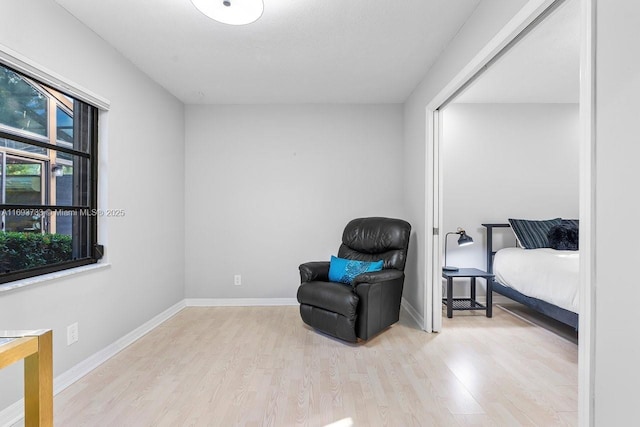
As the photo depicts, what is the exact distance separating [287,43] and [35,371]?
8.43ft

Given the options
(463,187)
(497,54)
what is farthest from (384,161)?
(497,54)

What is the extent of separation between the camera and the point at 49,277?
2.14 m

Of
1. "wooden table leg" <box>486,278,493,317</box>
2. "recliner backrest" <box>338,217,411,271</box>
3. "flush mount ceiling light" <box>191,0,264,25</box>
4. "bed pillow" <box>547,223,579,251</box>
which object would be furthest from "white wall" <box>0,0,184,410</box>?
"bed pillow" <box>547,223,579,251</box>

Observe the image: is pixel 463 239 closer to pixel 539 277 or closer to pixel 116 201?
pixel 539 277

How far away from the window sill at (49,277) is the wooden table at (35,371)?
1078mm

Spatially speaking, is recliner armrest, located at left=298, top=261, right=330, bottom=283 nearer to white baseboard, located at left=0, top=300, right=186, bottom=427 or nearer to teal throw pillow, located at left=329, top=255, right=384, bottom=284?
teal throw pillow, located at left=329, top=255, right=384, bottom=284

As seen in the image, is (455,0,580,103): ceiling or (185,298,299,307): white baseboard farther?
(185,298,299,307): white baseboard

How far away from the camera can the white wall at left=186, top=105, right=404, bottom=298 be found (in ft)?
13.8

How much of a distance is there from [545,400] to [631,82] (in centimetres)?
189

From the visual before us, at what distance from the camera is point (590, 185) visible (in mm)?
1294

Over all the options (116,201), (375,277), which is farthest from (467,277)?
(116,201)

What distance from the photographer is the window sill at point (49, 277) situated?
1882mm

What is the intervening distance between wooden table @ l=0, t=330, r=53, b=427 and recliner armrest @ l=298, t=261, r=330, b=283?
2453 mm

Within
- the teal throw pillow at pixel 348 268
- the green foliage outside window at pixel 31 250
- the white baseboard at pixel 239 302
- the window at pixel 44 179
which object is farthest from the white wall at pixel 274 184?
the green foliage outside window at pixel 31 250
